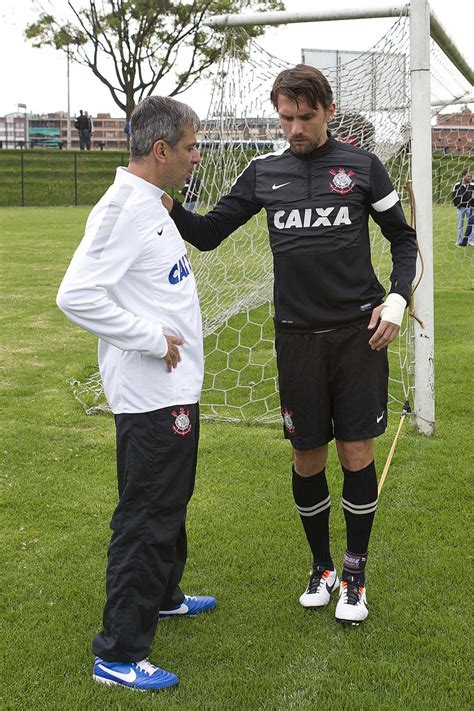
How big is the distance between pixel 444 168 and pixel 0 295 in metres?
6.38

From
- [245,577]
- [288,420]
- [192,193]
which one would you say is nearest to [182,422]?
[288,420]

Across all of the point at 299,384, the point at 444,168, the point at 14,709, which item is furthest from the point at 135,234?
the point at 444,168

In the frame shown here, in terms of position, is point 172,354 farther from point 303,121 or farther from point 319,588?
point 319,588

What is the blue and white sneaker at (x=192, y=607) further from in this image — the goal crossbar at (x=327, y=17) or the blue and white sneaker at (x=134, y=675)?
the goal crossbar at (x=327, y=17)

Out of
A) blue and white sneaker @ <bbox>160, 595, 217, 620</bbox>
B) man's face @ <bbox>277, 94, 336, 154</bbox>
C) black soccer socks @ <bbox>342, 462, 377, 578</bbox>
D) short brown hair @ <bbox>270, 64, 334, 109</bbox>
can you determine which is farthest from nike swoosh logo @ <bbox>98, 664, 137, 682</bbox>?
short brown hair @ <bbox>270, 64, 334, 109</bbox>

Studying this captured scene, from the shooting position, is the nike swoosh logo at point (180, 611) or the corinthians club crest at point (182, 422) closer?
the corinthians club crest at point (182, 422)

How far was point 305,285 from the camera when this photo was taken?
2.93 metres

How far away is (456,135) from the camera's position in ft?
37.8

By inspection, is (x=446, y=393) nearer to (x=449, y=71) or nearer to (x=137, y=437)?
(x=449, y=71)

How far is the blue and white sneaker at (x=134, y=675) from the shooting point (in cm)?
262

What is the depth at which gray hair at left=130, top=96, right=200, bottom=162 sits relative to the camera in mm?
2514

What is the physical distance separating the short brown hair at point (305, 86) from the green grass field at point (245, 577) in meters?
A: 1.79

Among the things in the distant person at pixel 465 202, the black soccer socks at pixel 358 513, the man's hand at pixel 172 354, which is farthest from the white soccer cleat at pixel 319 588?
the distant person at pixel 465 202

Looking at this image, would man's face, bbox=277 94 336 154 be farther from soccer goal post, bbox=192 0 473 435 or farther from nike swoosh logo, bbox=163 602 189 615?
soccer goal post, bbox=192 0 473 435
